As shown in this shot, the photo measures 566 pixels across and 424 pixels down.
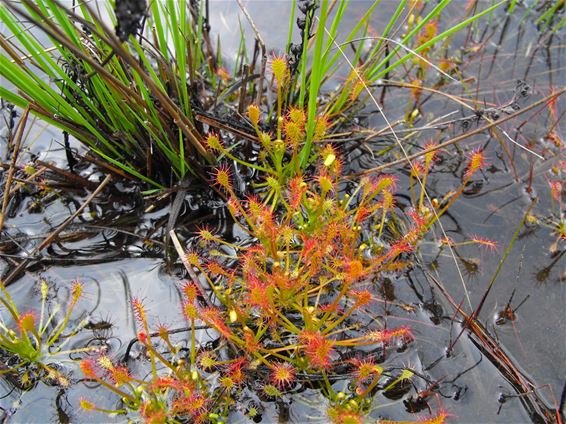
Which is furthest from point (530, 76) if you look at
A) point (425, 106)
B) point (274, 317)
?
point (274, 317)

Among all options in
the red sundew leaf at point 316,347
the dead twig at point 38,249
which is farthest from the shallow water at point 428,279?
the red sundew leaf at point 316,347

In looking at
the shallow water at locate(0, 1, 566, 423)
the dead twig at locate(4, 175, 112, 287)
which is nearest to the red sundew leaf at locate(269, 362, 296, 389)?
the shallow water at locate(0, 1, 566, 423)

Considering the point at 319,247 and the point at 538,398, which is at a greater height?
the point at 319,247

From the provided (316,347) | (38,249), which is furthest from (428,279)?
(38,249)

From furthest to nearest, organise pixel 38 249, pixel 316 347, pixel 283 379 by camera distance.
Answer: pixel 38 249 < pixel 283 379 < pixel 316 347

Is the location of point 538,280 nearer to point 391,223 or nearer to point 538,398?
point 538,398

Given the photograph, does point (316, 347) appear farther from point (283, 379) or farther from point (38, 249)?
point (38, 249)

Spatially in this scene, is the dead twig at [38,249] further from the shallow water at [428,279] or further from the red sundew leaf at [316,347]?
the red sundew leaf at [316,347]

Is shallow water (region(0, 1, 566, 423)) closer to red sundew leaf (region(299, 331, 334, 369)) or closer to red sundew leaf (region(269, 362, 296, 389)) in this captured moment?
red sundew leaf (region(269, 362, 296, 389))
